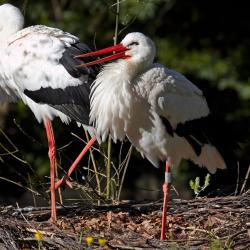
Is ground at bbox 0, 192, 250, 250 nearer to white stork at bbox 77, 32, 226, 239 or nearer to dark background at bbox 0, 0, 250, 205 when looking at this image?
white stork at bbox 77, 32, 226, 239

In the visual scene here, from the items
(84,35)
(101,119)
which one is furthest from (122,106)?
(84,35)

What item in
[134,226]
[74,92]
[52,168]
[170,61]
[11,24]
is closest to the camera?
[134,226]

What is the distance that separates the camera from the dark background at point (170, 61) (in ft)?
37.1

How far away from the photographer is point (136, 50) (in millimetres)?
7961

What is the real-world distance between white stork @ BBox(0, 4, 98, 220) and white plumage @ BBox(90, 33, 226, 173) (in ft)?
1.42

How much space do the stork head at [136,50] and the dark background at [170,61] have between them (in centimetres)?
223

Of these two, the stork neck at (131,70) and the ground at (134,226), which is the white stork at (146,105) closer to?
the stork neck at (131,70)

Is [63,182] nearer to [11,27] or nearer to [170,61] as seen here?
[11,27]

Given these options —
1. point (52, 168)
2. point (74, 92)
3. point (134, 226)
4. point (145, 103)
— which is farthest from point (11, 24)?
point (134, 226)

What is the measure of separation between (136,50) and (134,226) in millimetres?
1214

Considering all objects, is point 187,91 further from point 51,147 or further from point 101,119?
point 51,147

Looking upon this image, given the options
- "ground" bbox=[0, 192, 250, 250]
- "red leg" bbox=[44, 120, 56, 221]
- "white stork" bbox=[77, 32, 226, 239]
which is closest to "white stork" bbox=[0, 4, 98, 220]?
"red leg" bbox=[44, 120, 56, 221]

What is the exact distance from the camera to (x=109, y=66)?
8.15 metres

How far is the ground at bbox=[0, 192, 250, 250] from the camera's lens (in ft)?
25.3
